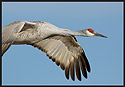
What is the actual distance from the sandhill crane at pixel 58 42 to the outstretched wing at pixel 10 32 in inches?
1.8

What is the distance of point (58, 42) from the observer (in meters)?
11.5

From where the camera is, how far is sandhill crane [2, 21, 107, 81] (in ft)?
33.2

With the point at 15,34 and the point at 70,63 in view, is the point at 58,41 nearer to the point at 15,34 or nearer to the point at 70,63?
the point at 70,63

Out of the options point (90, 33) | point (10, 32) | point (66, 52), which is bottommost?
point (66, 52)

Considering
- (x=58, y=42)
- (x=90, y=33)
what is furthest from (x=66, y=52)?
(x=90, y=33)

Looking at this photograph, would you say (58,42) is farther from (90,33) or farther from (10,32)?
(10,32)

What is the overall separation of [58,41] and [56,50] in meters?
0.36

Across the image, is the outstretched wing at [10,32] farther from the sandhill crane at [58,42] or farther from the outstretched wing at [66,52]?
the outstretched wing at [66,52]

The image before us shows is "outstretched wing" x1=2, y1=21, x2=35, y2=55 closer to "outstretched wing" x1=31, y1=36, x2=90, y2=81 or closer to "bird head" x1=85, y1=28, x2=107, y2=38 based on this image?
"outstretched wing" x1=31, y1=36, x2=90, y2=81

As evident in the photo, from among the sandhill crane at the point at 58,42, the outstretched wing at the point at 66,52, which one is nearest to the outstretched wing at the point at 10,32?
the sandhill crane at the point at 58,42

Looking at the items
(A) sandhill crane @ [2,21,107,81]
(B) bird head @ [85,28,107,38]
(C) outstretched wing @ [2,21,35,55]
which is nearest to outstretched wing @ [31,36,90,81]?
(A) sandhill crane @ [2,21,107,81]

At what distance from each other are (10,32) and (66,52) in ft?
9.35

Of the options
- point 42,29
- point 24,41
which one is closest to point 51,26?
point 42,29

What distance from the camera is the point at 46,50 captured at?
11.5 meters
